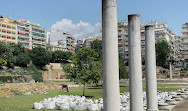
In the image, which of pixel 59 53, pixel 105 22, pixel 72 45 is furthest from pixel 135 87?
pixel 72 45

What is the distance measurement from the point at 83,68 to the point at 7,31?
Answer: 223 ft

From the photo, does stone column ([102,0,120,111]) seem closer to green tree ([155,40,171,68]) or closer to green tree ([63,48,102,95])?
green tree ([63,48,102,95])

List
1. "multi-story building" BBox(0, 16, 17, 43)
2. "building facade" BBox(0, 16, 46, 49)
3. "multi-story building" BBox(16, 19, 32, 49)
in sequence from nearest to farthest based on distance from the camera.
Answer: "multi-story building" BBox(0, 16, 17, 43), "building facade" BBox(0, 16, 46, 49), "multi-story building" BBox(16, 19, 32, 49)

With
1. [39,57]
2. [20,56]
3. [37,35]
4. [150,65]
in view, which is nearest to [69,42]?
[37,35]

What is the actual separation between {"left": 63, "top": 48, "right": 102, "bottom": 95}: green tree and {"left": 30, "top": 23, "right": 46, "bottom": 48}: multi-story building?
7842cm

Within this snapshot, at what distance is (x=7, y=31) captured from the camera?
87875 millimetres

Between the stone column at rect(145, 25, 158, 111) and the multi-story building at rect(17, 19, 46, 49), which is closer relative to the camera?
the stone column at rect(145, 25, 158, 111)

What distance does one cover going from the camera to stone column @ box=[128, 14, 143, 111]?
11.1 metres

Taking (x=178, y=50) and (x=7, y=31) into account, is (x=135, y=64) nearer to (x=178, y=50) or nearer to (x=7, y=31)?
(x=7, y=31)

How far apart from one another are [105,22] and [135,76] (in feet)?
14.3

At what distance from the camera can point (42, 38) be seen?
359 ft

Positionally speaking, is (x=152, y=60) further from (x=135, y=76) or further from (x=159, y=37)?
(x=159, y=37)

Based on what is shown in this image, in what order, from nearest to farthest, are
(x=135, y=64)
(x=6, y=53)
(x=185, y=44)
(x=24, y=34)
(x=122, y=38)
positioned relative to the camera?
(x=135, y=64) < (x=6, y=53) < (x=24, y=34) < (x=185, y=44) < (x=122, y=38)

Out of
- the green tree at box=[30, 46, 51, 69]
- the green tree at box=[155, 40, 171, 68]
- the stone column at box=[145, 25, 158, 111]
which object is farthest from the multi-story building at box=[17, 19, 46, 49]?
the stone column at box=[145, 25, 158, 111]
